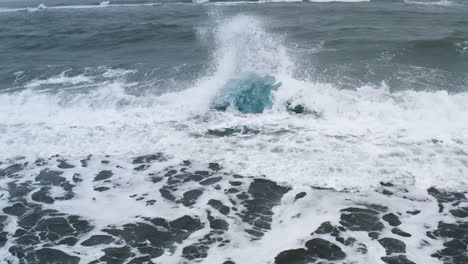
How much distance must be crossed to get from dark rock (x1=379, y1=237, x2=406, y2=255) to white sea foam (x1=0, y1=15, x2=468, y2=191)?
4.45 feet

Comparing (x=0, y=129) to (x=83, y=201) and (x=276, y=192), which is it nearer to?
(x=83, y=201)

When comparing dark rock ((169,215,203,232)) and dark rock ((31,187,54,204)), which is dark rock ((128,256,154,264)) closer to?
dark rock ((169,215,203,232))

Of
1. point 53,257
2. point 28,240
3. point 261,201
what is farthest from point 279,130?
point 28,240

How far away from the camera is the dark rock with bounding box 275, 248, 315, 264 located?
5.42 m

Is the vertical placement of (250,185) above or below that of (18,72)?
below

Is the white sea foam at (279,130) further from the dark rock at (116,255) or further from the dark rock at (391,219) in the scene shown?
the dark rock at (116,255)

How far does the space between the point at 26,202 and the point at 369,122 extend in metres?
7.58

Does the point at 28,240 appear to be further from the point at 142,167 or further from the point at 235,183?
→ the point at 235,183

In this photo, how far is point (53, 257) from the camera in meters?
5.71

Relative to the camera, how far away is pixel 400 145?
8.13 meters

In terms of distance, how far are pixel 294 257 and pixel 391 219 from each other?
1839mm

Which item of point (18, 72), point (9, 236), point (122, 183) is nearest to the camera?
point (9, 236)

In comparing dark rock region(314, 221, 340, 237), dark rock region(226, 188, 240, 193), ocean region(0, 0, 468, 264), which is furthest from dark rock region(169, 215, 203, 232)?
dark rock region(314, 221, 340, 237)

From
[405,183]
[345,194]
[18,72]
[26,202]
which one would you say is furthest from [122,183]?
[18,72]
